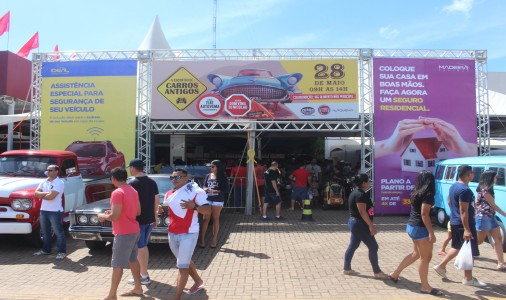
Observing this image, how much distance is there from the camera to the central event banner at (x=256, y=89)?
12.6m

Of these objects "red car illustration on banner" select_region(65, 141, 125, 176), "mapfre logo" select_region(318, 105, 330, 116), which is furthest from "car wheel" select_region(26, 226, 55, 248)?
"mapfre logo" select_region(318, 105, 330, 116)

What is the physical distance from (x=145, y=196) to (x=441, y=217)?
26.8 feet

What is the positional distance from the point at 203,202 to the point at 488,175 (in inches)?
177

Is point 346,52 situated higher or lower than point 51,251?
higher

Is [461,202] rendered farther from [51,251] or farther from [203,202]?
[51,251]

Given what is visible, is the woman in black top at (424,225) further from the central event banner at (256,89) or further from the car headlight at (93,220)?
the central event banner at (256,89)

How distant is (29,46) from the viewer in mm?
20609

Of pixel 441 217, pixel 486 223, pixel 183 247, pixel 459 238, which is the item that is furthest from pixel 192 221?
pixel 441 217

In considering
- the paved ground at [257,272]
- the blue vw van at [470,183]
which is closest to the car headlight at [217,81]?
the paved ground at [257,272]

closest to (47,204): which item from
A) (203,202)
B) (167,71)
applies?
(203,202)

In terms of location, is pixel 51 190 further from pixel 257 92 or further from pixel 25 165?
pixel 257 92

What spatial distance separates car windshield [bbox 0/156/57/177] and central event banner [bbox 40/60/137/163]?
167 inches

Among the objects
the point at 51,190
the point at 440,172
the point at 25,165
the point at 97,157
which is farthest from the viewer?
the point at 97,157

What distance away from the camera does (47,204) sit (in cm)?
707
